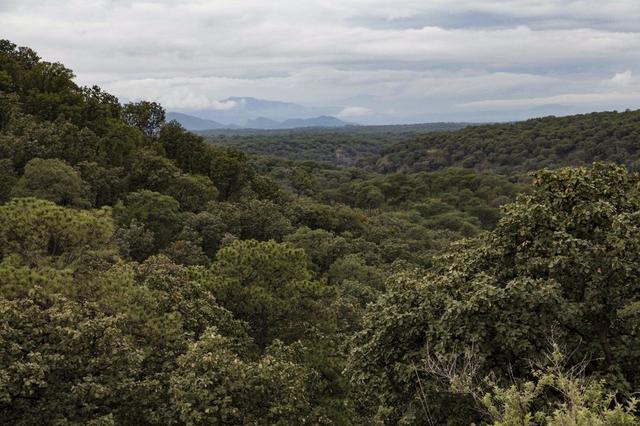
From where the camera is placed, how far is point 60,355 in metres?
11.1

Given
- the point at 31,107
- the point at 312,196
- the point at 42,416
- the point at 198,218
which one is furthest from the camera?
the point at 312,196

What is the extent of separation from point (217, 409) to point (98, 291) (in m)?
5.04

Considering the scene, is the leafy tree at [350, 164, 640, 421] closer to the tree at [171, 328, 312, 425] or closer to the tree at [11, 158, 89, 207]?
the tree at [171, 328, 312, 425]

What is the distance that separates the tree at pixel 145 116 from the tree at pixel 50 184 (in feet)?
91.2

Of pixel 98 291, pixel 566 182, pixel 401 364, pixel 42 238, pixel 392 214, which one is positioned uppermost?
pixel 566 182

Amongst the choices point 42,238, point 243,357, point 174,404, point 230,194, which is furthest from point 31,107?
point 174,404

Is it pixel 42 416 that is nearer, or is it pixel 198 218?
pixel 42 416

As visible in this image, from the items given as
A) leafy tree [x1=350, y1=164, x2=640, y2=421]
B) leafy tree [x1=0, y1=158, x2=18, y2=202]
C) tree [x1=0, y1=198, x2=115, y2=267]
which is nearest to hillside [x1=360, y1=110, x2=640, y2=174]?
leafy tree [x1=350, y1=164, x2=640, y2=421]

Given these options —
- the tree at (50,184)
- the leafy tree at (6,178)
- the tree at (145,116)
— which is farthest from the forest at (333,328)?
the tree at (145,116)

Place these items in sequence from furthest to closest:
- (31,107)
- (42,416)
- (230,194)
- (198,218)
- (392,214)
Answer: (392,214) → (230,194) → (31,107) → (198,218) → (42,416)

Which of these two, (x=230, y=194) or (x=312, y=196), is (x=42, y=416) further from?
(x=312, y=196)

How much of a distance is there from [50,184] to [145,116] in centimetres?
2969

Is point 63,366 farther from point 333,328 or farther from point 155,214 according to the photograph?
point 155,214

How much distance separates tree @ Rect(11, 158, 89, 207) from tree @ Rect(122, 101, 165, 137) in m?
27.8
